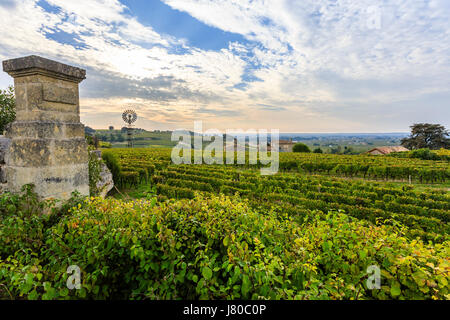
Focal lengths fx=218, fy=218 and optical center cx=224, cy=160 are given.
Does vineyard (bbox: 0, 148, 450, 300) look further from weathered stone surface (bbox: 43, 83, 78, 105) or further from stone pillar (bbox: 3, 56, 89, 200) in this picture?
weathered stone surface (bbox: 43, 83, 78, 105)

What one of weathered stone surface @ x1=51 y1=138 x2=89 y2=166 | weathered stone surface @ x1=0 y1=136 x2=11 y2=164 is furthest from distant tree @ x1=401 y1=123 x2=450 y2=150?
weathered stone surface @ x1=0 y1=136 x2=11 y2=164

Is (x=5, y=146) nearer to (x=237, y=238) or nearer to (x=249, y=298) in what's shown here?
(x=237, y=238)

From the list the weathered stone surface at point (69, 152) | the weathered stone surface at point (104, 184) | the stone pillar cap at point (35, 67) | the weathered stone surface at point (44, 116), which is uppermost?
the stone pillar cap at point (35, 67)

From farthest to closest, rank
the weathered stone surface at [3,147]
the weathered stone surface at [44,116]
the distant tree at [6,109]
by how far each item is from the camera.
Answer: the distant tree at [6,109], the weathered stone surface at [3,147], the weathered stone surface at [44,116]

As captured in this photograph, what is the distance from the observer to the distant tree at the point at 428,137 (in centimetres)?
5834

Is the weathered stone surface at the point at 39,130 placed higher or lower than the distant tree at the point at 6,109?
lower

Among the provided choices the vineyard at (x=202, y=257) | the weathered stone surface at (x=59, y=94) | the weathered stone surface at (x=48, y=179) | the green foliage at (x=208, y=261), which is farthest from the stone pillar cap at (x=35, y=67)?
the green foliage at (x=208, y=261)

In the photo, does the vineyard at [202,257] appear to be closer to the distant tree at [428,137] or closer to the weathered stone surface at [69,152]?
the weathered stone surface at [69,152]

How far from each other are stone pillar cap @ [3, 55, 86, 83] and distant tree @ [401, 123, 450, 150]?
79.8m

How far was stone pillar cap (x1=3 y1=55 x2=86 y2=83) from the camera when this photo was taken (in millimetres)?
2869

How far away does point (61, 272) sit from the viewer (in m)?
1.72

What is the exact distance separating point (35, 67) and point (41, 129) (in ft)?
2.65

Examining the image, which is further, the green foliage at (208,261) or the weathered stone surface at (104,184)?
the weathered stone surface at (104,184)

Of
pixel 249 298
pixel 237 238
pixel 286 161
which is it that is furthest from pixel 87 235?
pixel 286 161
